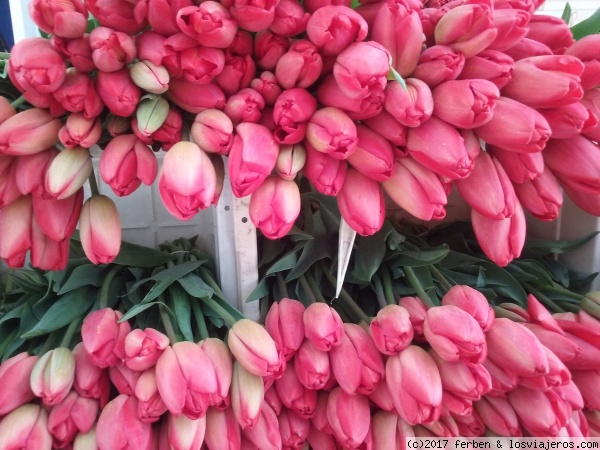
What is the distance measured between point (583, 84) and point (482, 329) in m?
0.23

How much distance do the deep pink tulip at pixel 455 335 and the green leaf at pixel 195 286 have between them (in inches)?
8.0

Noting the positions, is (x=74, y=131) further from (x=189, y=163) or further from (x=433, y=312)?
(x=433, y=312)

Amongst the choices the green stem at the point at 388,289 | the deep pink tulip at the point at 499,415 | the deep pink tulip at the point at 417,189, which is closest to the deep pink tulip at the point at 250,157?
the deep pink tulip at the point at 417,189

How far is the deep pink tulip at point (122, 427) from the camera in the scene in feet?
1.38

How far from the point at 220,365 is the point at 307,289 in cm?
13

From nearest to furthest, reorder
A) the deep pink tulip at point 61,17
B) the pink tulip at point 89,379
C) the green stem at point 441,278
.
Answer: the deep pink tulip at point 61,17, the pink tulip at point 89,379, the green stem at point 441,278

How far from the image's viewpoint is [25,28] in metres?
0.74

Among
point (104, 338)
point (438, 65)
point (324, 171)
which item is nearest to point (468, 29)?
point (438, 65)

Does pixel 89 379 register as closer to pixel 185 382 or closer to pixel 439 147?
pixel 185 382

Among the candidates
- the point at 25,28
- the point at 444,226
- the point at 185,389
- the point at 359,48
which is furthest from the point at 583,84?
the point at 25,28

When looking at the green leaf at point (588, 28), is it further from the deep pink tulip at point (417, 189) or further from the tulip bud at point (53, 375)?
the tulip bud at point (53, 375)

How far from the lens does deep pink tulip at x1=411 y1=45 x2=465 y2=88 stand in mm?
391

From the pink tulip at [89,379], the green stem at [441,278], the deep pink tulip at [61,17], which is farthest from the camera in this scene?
the green stem at [441,278]

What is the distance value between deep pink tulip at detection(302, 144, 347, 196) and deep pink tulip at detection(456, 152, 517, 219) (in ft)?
0.35
